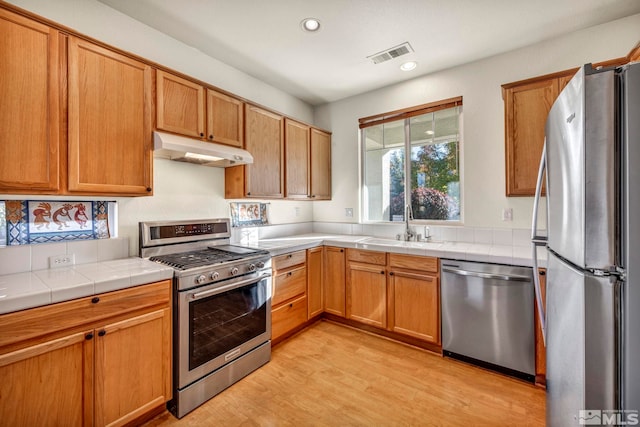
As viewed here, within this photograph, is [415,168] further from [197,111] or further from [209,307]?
[209,307]

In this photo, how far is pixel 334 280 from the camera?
10.1 feet

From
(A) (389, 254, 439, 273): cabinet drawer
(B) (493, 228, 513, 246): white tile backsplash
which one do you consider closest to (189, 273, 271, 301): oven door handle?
(A) (389, 254, 439, 273): cabinet drawer

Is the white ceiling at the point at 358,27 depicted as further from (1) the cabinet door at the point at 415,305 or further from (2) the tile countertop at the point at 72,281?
(1) the cabinet door at the point at 415,305

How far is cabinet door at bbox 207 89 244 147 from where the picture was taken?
7.69 ft

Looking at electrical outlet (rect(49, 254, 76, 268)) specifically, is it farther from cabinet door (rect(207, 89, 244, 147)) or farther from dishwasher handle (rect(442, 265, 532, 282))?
dishwasher handle (rect(442, 265, 532, 282))

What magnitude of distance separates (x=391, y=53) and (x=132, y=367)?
316 cm

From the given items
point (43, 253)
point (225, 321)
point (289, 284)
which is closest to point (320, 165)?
point (289, 284)

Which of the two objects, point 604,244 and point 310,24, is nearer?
point 604,244

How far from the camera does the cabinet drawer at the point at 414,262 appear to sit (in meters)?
2.43

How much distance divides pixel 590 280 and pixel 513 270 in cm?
144

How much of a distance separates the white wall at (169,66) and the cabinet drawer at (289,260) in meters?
0.76

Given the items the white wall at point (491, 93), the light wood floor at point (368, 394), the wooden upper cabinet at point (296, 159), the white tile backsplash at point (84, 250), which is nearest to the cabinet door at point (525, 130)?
the white wall at point (491, 93)

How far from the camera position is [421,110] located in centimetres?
308

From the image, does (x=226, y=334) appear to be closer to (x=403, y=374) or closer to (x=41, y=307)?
(x=41, y=307)
